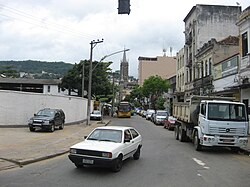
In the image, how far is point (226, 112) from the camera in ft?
54.9

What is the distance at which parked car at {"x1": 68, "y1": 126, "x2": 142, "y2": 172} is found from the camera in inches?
408

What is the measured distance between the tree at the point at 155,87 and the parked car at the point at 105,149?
218 feet

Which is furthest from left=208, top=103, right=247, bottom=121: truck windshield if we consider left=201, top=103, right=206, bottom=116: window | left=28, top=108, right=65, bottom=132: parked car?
left=28, top=108, right=65, bottom=132: parked car

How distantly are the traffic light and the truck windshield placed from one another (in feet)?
29.2

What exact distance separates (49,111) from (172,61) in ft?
355

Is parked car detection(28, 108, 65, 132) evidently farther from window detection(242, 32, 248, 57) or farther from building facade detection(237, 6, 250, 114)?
window detection(242, 32, 248, 57)

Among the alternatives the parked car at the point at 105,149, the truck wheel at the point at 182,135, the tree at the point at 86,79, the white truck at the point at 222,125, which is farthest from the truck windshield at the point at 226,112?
the tree at the point at 86,79

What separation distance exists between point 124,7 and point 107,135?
4690 mm

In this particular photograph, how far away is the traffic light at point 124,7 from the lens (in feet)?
30.1

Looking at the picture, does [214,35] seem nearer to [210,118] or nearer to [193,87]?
[193,87]

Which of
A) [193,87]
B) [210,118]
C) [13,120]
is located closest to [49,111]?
[13,120]

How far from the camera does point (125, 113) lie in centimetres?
6644

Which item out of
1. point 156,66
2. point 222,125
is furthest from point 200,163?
point 156,66

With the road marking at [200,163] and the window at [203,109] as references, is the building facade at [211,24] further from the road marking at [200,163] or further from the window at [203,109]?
the road marking at [200,163]
